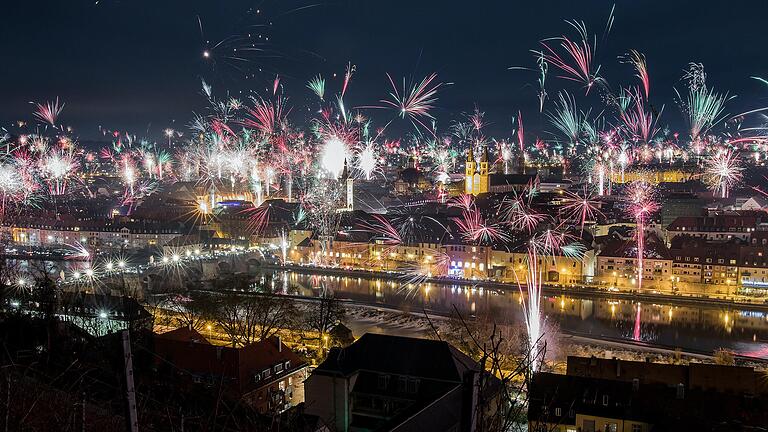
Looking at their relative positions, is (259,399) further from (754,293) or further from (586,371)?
(754,293)

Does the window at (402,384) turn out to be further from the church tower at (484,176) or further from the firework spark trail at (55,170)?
the firework spark trail at (55,170)

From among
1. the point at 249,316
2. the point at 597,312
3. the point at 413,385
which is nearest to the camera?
the point at 413,385

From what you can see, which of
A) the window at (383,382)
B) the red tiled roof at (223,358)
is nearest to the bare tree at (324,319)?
the red tiled roof at (223,358)

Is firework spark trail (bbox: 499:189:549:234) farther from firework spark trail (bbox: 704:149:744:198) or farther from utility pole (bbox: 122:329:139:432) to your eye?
utility pole (bbox: 122:329:139:432)

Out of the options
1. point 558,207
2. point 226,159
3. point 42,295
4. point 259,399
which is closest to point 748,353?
point 259,399

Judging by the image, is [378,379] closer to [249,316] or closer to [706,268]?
[249,316]

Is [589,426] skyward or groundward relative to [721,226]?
groundward

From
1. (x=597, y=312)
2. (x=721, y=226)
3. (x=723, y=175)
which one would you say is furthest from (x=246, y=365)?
(x=723, y=175)

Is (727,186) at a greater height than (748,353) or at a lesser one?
greater
